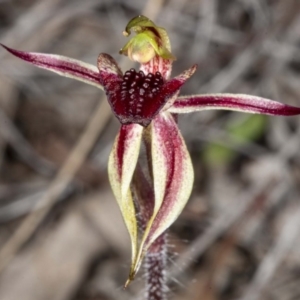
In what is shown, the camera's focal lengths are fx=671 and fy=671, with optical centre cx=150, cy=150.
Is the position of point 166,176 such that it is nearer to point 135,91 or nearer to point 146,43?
point 135,91

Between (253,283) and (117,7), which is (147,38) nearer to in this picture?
(253,283)

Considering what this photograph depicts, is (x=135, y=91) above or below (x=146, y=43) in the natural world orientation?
below

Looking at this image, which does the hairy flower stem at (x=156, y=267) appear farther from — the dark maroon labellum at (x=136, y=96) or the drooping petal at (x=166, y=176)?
the dark maroon labellum at (x=136, y=96)

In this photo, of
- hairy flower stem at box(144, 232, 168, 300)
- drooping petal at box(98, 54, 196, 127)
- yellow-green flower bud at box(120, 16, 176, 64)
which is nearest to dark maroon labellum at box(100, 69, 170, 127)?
drooping petal at box(98, 54, 196, 127)

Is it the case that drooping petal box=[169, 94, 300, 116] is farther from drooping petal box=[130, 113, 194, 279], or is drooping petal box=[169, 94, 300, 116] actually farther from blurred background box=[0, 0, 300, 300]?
blurred background box=[0, 0, 300, 300]

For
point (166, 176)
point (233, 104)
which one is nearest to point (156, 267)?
point (166, 176)

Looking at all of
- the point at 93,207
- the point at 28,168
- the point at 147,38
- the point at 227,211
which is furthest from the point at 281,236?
the point at 147,38

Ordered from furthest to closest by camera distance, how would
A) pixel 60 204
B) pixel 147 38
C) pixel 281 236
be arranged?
pixel 60 204 < pixel 281 236 < pixel 147 38
